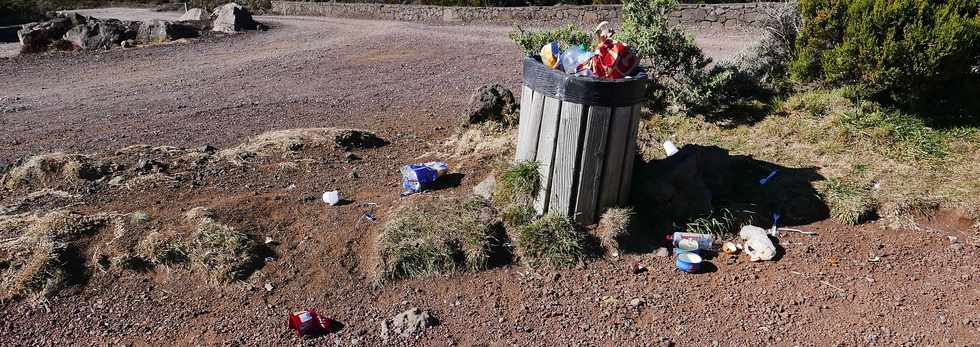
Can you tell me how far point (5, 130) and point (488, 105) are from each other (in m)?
4.99

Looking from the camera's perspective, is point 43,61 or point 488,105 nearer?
point 488,105

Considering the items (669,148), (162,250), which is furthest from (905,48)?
(162,250)

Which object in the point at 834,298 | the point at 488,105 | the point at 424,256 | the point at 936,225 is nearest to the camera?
the point at 834,298

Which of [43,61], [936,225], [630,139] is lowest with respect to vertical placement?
[43,61]

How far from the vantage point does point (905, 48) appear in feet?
17.9

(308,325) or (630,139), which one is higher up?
(630,139)

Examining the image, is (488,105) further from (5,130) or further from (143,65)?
(143,65)

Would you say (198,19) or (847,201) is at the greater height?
(847,201)

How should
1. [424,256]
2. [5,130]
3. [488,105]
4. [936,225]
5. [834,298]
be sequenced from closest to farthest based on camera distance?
[834,298] < [424,256] < [936,225] < [488,105] < [5,130]

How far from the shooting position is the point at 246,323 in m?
3.61

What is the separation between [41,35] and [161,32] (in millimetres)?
2419

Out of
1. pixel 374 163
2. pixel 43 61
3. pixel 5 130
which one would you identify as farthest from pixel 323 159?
pixel 43 61

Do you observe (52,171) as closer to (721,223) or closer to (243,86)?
(243,86)

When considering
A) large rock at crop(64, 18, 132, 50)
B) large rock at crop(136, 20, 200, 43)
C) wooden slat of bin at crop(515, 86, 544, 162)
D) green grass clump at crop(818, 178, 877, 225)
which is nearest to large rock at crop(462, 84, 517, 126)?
wooden slat of bin at crop(515, 86, 544, 162)
